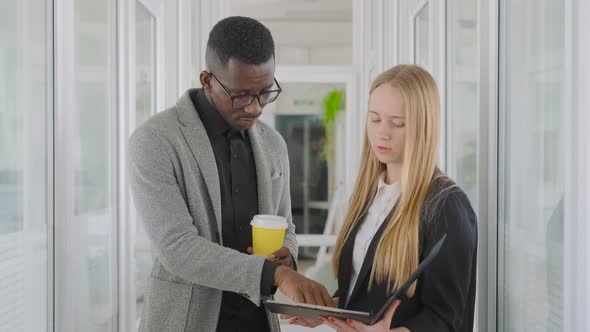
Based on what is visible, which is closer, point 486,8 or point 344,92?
point 486,8

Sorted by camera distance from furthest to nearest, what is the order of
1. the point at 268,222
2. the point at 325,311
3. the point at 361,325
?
the point at 268,222 < the point at 361,325 < the point at 325,311

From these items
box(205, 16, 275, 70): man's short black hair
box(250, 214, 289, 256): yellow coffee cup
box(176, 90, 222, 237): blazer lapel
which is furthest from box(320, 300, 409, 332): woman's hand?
box(205, 16, 275, 70): man's short black hair

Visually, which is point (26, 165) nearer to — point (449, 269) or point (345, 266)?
point (345, 266)

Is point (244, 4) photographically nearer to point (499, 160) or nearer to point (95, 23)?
point (95, 23)

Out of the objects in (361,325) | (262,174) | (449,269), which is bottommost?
(361,325)

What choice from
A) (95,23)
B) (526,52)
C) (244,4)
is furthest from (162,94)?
(526,52)

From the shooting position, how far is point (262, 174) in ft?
5.24

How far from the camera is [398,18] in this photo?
3658 millimetres

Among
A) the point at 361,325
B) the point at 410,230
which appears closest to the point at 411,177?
the point at 410,230

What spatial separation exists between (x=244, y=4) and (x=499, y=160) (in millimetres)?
3114

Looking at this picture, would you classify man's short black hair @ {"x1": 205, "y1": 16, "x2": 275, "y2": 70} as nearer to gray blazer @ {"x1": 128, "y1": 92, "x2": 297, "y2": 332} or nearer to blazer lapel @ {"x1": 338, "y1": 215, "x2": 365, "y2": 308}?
gray blazer @ {"x1": 128, "y1": 92, "x2": 297, "y2": 332}

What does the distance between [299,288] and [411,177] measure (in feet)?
1.17

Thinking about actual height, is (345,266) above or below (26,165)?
below

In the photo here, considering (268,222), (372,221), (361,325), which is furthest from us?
(372,221)
